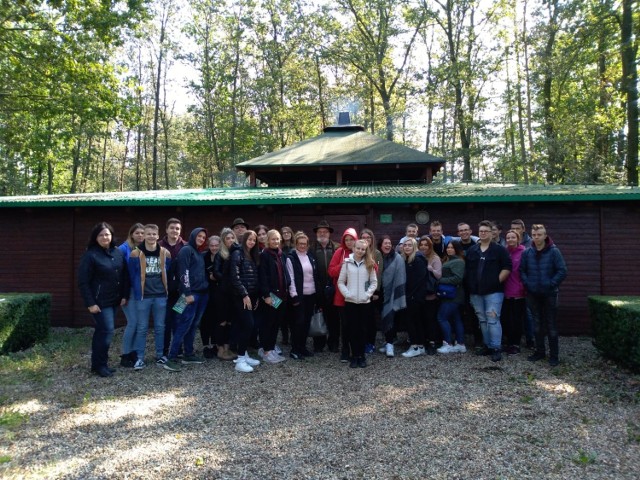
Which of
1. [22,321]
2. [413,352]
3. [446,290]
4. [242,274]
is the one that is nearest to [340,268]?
[242,274]

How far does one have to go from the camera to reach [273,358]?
6086 millimetres

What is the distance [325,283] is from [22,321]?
4.91 metres

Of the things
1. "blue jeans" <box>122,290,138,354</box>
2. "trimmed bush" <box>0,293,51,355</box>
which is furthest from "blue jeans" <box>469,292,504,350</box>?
"trimmed bush" <box>0,293,51,355</box>

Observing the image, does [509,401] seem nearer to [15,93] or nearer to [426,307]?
[426,307]

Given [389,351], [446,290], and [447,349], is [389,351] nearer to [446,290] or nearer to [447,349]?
[447,349]

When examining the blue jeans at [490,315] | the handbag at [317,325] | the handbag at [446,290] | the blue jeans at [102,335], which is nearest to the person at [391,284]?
the handbag at [446,290]

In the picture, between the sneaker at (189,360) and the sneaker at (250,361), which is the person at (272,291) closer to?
the sneaker at (250,361)

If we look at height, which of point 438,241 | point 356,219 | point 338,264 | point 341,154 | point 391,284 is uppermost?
point 341,154

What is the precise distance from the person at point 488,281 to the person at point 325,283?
6.63 ft

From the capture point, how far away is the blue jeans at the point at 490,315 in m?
6.00

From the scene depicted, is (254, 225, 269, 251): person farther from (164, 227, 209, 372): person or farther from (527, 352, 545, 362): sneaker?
(527, 352, 545, 362): sneaker

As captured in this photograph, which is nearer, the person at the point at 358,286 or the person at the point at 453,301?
the person at the point at 358,286

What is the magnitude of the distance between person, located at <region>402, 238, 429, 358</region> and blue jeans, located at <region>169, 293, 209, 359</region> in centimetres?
294

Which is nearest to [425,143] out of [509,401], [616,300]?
[616,300]
